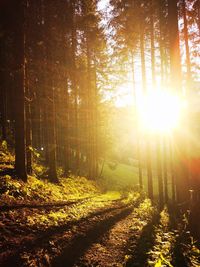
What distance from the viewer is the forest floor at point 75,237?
5246 millimetres

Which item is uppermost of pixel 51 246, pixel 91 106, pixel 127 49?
pixel 127 49

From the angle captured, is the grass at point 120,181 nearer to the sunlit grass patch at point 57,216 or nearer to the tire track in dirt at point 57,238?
the sunlit grass patch at point 57,216

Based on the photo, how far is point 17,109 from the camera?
10.0 meters

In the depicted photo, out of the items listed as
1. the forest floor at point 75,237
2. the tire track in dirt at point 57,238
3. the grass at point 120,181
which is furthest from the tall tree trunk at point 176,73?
the grass at point 120,181

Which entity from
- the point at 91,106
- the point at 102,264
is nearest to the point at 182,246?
the point at 102,264

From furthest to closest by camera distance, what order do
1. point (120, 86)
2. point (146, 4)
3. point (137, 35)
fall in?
1. point (120, 86)
2. point (137, 35)
3. point (146, 4)

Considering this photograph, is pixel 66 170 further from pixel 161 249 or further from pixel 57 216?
pixel 161 249

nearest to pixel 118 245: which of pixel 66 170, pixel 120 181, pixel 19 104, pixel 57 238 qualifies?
pixel 57 238

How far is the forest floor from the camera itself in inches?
207

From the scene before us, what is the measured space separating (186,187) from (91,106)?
655 inches

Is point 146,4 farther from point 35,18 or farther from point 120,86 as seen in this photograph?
point 120,86

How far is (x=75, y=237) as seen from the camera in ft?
21.5

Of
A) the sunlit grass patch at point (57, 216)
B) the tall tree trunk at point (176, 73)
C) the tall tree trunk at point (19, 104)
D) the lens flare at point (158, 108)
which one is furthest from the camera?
the lens flare at point (158, 108)

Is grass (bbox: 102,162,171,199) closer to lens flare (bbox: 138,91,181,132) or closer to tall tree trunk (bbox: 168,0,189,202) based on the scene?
lens flare (bbox: 138,91,181,132)
